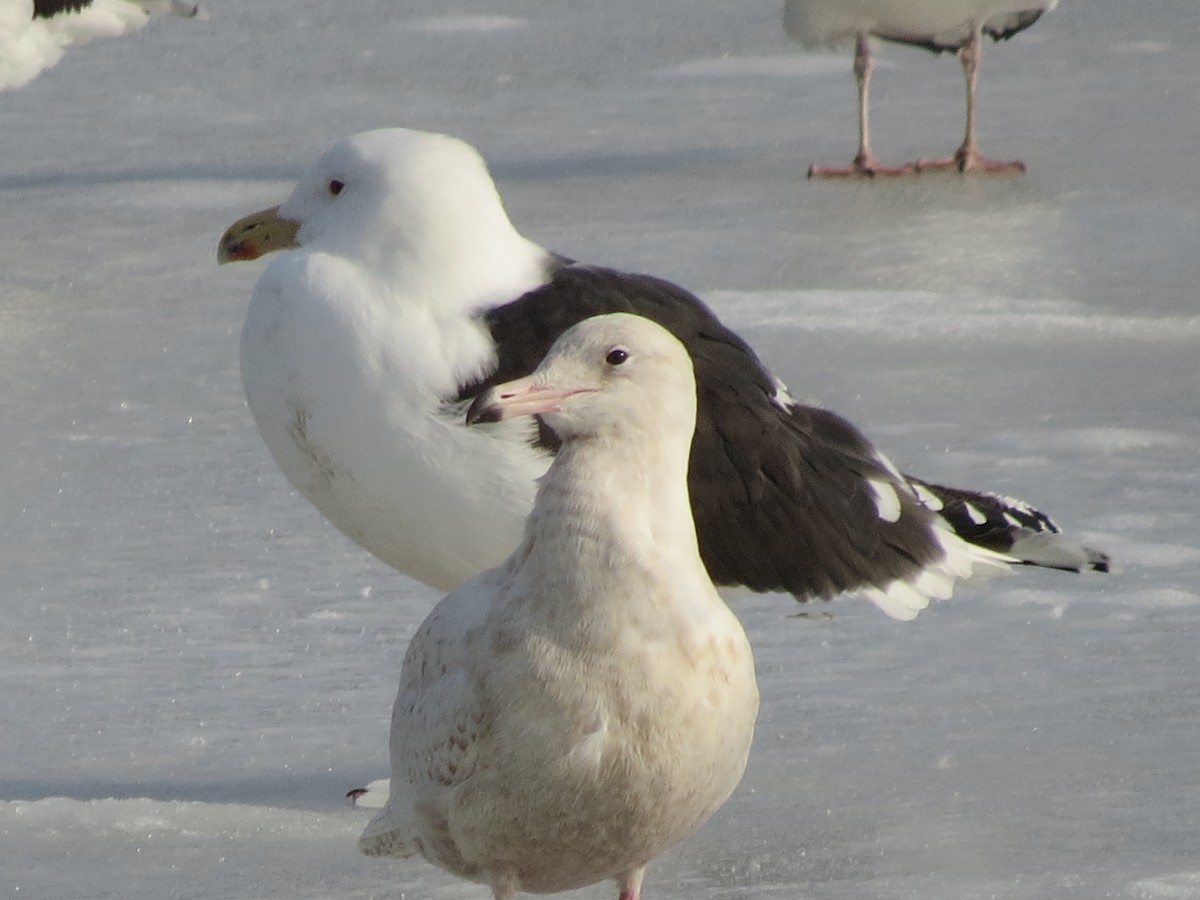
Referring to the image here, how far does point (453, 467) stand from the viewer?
13.2 ft

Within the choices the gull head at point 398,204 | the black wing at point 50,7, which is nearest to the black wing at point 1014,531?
the gull head at point 398,204

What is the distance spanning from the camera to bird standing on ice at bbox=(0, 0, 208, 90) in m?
9.90

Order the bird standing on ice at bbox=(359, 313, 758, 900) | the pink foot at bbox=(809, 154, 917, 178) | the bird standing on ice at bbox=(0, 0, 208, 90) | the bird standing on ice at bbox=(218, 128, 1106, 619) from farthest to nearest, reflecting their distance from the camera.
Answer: the bird standing on ice at bbox=(0, 0, 208, 90), the pink foot at bbox=(809, 154, 917, 178), the bird standing on ice at bbox=(218, 128, 1106, 619), the bird standing on ice at bbox=(359, 313, 758, 900)

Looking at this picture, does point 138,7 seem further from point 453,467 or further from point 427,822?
point 427,822

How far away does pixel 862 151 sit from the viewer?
934 centimetres

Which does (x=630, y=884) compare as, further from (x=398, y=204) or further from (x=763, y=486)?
(x=398, y=204)

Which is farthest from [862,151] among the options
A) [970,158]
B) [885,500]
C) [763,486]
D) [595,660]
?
[595,660]

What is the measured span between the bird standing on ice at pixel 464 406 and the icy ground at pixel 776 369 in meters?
0.24

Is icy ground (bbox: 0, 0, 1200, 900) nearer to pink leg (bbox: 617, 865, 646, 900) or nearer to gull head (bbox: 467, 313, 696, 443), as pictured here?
pink leg (bbox: 617, 865, 646, 900)

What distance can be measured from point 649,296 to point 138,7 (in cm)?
754

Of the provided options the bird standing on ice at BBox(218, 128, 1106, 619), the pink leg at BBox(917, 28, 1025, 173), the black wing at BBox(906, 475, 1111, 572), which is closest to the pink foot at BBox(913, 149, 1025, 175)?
the pink leg at BBox(917, 28, 1025, 173)

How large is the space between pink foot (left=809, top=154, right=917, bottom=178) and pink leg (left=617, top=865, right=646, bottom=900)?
20.1ft

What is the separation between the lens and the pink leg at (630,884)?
3301 millimetres

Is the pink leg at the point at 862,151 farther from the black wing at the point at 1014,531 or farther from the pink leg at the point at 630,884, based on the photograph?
the pink leg at the point at 630,884
